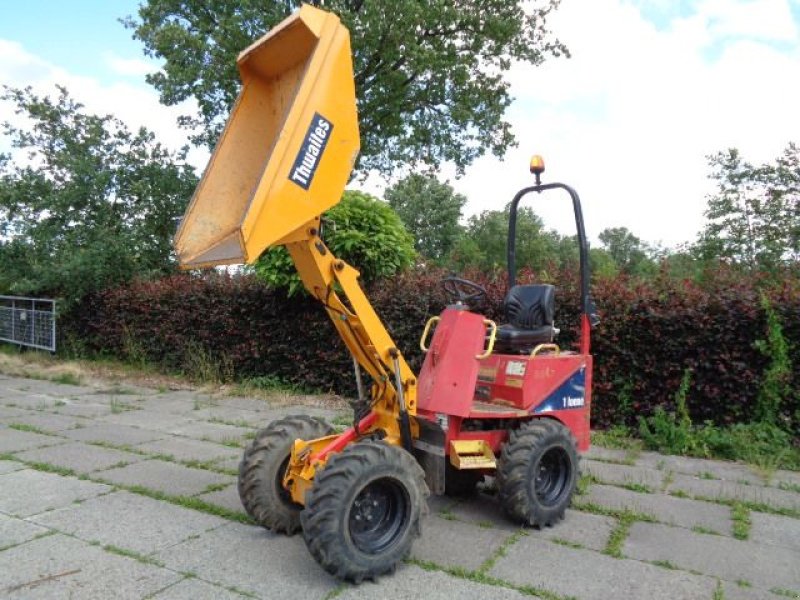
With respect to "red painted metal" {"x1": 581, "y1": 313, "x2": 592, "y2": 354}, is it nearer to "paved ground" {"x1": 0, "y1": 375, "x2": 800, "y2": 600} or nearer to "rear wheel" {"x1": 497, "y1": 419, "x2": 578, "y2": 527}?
"rear wheel" {"x1": 497, "y1": 419, "x2": 578, "y2": 527}

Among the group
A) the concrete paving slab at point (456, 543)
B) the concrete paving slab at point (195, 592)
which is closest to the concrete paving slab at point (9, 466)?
the concrete paving slab at point (195, 592)

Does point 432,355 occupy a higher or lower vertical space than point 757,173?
lower

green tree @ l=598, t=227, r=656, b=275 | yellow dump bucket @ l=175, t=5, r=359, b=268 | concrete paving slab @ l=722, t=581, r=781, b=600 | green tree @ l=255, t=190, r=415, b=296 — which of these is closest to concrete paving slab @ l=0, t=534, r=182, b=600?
yellow dump bucket @ l=175, t=5, r=359, b=268

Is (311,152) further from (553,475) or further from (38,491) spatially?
(38,491)

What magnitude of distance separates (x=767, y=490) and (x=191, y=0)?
49.9ft

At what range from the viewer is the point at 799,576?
3535 mm

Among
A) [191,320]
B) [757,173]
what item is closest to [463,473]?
[191,320]

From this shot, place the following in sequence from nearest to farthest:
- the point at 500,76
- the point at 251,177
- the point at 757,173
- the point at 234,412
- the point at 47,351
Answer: the point at 251,177
the point at 234,412
the point at 47,351
the point at 757,173
the point at 500,76

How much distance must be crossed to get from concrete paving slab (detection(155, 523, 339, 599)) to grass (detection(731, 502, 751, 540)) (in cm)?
265

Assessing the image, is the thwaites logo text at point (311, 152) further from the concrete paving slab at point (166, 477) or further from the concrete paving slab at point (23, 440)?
the concrete paving slab at point (23, 440)

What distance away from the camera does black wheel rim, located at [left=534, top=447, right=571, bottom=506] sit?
432 cm

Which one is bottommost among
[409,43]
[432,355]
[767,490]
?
[767,490]

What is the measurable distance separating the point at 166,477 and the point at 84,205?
30.0 ft

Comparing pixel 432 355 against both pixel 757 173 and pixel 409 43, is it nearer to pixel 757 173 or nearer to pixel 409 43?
pixel 409 43
